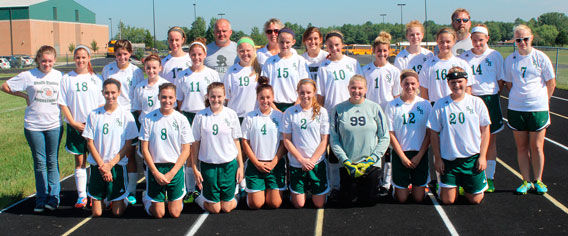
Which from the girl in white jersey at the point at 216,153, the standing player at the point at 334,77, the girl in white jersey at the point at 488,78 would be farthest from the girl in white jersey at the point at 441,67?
the girl in white jersey at the point at 216,153

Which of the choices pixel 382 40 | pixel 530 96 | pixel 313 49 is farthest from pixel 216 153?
pixel 530 96

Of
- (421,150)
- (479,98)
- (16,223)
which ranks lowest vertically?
(16,223)

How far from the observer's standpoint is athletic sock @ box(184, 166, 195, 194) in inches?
254

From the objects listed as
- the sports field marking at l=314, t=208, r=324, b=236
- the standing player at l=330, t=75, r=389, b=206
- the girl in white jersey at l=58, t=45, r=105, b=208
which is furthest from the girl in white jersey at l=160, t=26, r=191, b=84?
the sports field marking at l=314, t=208, r=324, b=236

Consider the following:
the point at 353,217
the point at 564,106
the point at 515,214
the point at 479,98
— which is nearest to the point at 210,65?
the point at 353,217

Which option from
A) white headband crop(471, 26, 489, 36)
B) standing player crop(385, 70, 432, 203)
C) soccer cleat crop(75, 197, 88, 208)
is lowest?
soccer cleat crop(75, 197, 88, 208)

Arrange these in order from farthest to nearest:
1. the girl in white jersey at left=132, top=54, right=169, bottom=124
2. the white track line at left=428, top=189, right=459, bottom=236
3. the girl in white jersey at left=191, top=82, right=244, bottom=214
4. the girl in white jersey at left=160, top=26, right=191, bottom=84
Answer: the girl in white jersey at left=160, top=26, right=191, bottom=84 → the girl in white jersey at left=132, top=54, right=169, bottom=124 → the girl in white jersey at left=191, top=82, right=244, bottom=214 → the white track line at left=428, top=189, right=459, bottom=236

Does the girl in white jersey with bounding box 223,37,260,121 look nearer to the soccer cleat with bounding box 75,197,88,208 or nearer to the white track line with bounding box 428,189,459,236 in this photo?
the soccer cleat with bounding box 75,197,88,208

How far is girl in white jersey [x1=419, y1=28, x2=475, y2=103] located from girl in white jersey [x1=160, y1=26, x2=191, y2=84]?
3.10 metres

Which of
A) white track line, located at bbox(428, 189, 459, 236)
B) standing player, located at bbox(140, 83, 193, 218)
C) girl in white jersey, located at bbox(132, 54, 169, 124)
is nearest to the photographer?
white track line, located at bbox(428, 189, 459, 236)

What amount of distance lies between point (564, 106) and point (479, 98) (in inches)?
426

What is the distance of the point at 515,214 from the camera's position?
221 inches

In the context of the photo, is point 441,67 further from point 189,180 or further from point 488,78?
point 189,180

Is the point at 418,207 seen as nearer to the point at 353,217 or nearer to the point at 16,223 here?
the point at 353,217
